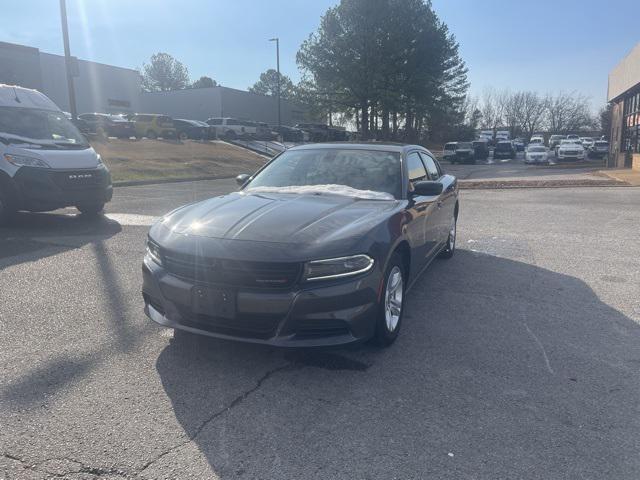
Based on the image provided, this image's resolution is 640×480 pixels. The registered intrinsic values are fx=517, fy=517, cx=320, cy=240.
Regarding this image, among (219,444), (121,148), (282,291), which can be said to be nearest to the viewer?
(219,444)

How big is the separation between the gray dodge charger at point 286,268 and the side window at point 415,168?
1.75ft

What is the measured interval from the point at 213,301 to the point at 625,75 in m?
33.9

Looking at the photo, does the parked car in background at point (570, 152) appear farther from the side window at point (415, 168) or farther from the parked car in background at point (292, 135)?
the side window at point (415, 168)

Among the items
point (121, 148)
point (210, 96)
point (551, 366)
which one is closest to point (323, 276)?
point (551, 366)

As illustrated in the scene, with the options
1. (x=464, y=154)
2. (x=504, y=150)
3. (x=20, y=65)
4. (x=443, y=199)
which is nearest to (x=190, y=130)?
(x=20, y=65)

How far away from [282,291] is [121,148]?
82.5ft

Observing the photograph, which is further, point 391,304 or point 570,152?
point 570,152

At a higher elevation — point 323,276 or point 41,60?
point 41,60

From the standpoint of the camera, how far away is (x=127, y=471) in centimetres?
245

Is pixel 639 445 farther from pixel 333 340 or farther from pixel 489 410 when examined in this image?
pixel 333 340

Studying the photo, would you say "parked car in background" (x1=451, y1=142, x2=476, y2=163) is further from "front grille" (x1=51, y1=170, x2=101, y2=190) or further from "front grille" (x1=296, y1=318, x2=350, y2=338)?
"front grille" (x1=296, y1=318, x2=350, y2=338)

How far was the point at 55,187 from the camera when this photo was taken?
8500mm

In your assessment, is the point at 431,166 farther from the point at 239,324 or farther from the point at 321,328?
the point at 239,324

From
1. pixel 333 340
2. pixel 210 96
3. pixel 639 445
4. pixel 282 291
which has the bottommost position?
pixel 639 445
